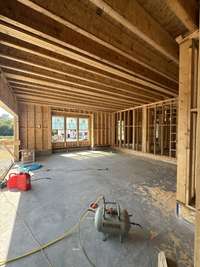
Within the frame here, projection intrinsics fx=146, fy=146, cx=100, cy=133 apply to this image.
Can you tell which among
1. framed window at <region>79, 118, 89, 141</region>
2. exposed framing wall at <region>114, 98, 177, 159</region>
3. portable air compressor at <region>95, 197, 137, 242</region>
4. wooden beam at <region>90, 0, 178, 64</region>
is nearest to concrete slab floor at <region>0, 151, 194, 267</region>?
portable air compressor at <region>95, 197, 137, 242</region>

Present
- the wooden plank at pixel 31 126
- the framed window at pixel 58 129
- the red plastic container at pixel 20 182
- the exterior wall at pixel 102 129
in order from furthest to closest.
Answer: the exterior wall at pixel 102 129
the framed window at pixel 58 129
the wooden plank at pixel 31 126
the red plastic container at pixel 20 182

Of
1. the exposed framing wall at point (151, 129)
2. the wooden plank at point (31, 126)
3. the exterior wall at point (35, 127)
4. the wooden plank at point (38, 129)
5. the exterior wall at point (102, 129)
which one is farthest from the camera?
the exterior wall at point (102, 129)

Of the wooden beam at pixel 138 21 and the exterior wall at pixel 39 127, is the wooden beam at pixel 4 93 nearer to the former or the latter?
the exterior wall at pixel 39 127

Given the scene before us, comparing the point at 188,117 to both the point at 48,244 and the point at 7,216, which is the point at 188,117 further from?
the point at 7,216

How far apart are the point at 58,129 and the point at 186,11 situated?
8402 mm

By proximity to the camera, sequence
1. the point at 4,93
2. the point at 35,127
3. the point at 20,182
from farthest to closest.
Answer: the point at 35,127
the point at 4,93
the point at 20,182

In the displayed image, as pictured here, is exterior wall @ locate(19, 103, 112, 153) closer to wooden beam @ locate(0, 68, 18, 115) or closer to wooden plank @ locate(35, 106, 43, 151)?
wooden plank @ locate(35, 106, 43, 151)

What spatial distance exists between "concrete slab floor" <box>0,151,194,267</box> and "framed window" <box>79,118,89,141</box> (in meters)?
6.14

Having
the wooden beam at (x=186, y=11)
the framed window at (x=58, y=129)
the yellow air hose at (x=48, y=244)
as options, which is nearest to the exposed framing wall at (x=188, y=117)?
the wooden beam at (x=186, y=11)

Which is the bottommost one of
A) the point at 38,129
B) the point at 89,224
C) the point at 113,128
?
the point at 89,224

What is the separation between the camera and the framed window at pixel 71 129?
31.6 feet

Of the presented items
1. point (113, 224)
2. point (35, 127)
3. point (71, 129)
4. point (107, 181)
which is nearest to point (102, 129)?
point (71, 129)

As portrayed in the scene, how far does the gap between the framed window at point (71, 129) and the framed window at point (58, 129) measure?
1.12ft

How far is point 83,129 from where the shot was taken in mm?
10312
